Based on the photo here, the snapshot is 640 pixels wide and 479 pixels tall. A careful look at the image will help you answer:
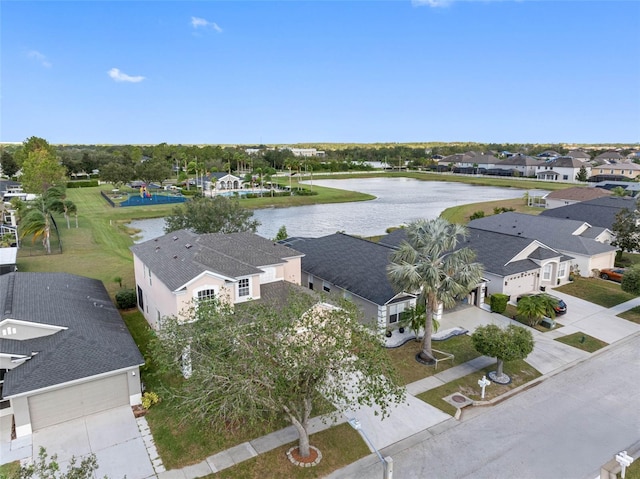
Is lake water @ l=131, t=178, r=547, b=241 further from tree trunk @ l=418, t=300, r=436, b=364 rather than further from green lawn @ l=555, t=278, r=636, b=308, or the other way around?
tree trunk @ l=418, t=300, r=436, b=364

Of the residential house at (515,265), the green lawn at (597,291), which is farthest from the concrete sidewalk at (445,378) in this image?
the residential house at (515,265)

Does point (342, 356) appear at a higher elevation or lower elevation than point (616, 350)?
higher

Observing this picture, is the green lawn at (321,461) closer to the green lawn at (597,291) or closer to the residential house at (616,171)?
the green lawn at (597,291)

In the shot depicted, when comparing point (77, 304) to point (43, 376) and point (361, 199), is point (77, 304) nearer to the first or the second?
point (43, 376)

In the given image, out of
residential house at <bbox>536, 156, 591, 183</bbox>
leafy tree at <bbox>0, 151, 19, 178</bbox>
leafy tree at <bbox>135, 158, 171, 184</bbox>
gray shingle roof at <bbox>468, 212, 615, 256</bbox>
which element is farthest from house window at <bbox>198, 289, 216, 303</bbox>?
residential house at <bbox>536, 156, 591, 183</bbox>

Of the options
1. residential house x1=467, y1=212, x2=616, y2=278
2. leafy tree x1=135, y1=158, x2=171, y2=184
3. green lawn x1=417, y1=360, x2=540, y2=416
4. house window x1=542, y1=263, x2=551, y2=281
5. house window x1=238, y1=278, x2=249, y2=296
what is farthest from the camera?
leafy tree x1=135, y1=158, x2=171, y2=184

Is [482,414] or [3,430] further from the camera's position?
[482,414]

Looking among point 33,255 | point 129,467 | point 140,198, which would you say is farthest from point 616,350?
point 140,198
